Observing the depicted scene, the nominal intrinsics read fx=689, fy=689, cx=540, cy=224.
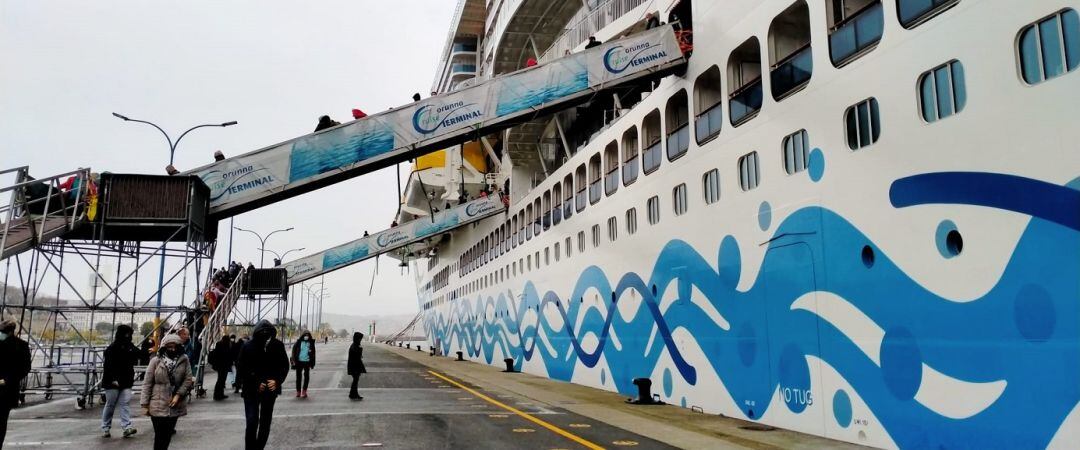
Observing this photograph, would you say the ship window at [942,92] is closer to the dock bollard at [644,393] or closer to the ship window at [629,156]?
the dock bollard at [644,393]

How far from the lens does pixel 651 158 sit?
18.3 m

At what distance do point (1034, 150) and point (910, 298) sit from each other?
8.14 ft

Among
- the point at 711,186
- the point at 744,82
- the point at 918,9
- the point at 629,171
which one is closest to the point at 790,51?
the point at 744,82

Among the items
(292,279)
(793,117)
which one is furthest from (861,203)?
(292,279)

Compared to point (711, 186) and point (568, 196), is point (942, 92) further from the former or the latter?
point (568, 196)

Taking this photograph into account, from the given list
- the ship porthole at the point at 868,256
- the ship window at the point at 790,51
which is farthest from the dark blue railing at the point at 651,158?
the ship porthole at the point at 868,256

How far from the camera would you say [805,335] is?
37.7 ft

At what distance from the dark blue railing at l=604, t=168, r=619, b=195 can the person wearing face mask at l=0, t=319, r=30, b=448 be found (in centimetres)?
1546

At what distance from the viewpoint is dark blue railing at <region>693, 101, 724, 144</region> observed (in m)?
14.8

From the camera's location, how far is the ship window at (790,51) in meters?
12.2

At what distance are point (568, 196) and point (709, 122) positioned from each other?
11379mm

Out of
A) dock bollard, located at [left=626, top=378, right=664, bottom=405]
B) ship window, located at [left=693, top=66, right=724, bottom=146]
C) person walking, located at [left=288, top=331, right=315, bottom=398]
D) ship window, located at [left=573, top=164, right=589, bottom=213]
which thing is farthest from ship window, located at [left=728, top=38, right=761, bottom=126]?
person walking, located at [left=288, top=331, right=315, bottom=398]

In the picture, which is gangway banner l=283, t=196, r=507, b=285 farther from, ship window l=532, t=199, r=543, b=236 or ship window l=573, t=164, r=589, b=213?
ship window l=573, t=164, r=589, b=213

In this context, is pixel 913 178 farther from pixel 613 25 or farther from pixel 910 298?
pixel 613 25
